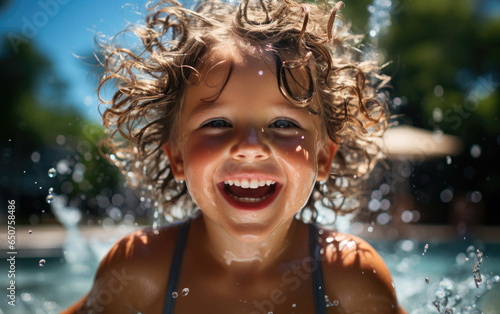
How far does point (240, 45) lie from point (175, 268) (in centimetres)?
90

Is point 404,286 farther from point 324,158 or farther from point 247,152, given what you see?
point 247,152

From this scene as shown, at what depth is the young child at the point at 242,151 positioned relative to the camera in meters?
1.82

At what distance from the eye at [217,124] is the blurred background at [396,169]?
80 cm

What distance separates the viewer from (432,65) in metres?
14.4

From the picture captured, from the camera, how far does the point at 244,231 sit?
5.93 feet

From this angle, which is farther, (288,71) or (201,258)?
(201,258)

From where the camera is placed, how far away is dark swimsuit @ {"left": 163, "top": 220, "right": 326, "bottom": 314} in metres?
2.00

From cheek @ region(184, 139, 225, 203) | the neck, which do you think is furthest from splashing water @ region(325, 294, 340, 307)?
cheek @ region(184, 139, 225, 203)

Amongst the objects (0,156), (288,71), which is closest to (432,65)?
(0,156)

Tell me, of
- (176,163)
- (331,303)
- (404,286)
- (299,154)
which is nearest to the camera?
(299,154)

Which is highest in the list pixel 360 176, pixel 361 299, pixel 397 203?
pixel 360 176

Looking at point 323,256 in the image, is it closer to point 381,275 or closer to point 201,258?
point 381,275

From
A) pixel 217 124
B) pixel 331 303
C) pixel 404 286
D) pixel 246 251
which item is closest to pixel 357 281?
pixel 331 303

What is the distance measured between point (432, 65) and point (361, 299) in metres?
13.5
